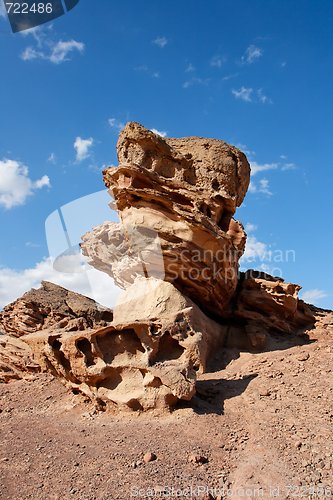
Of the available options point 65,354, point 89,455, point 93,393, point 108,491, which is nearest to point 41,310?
point 65,354

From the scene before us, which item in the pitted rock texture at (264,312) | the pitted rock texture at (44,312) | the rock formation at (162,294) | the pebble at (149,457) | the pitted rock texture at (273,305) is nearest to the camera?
the pebble at (149,457)

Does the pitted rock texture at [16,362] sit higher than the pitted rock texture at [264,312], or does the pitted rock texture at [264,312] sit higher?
the pitted rock texture at [264,312]

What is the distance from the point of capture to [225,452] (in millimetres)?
7699

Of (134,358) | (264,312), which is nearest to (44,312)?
(134,358)

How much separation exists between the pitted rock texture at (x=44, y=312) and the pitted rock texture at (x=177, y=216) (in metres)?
1.79

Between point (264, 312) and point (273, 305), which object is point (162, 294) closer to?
point (264, 312)

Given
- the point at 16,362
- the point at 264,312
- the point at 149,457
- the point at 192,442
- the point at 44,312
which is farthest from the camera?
the point at 44,312

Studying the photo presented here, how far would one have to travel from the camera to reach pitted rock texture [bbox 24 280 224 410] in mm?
9312

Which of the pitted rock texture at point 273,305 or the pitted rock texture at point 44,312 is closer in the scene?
the pitted rock texture at point 273,305

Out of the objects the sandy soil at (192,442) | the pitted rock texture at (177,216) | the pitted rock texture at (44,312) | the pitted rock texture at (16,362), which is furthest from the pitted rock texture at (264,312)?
the pitted rock texture at (16,362)

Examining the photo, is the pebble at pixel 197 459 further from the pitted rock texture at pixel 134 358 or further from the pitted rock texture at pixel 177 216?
the pitted rock texture at pixel 177 216

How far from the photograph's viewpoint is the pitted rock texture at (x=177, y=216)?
42.0 feet

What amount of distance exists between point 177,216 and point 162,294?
2.60m

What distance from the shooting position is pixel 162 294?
12492mm
